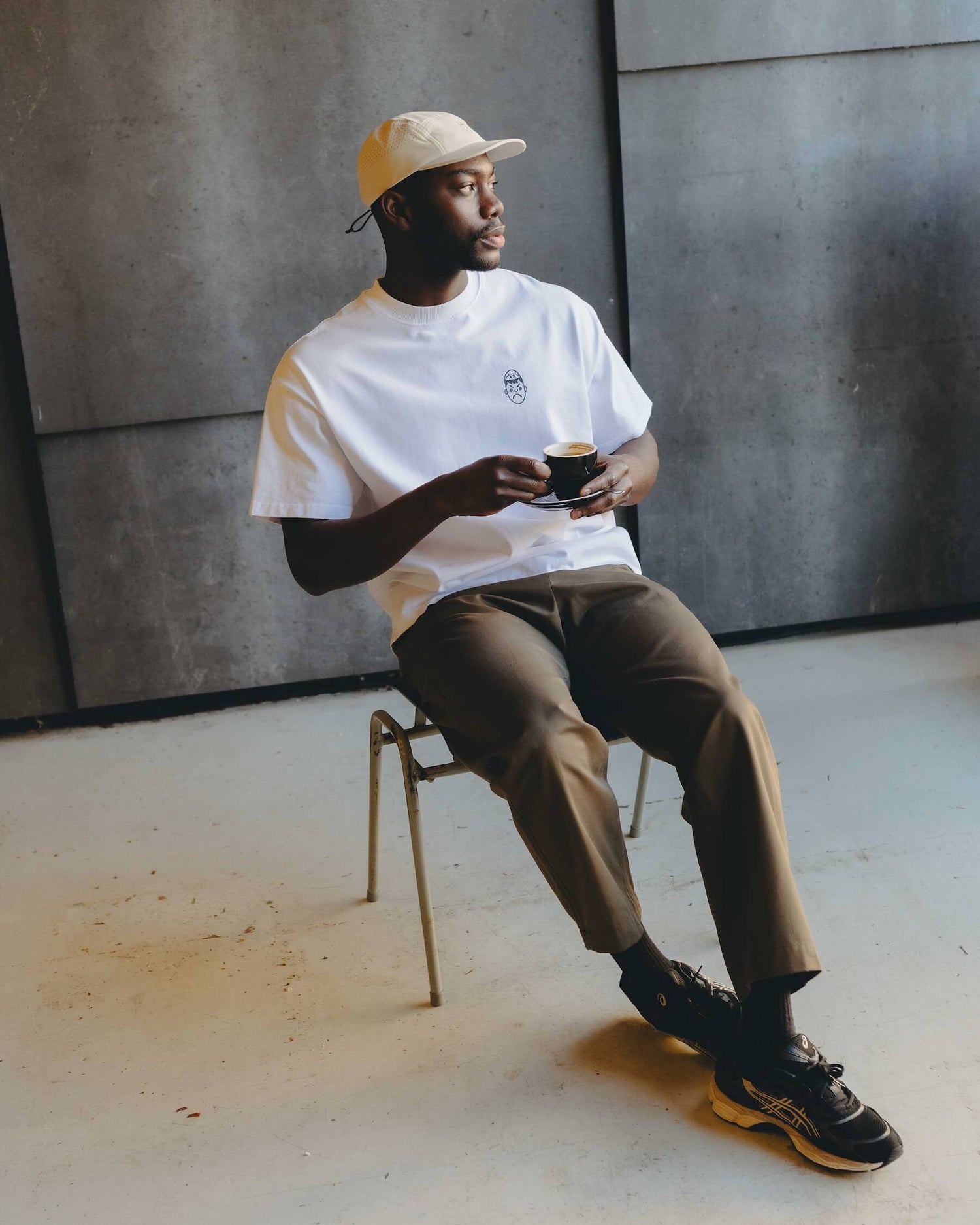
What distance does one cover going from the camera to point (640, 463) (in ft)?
7.34

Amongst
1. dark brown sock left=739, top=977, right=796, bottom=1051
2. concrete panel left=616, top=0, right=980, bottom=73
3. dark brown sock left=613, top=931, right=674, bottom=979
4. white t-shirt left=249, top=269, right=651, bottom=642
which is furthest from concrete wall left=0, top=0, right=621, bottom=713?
dark brown sock left=739, top=977, right=796, bottom=1051

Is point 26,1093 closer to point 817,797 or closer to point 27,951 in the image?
point 27,951

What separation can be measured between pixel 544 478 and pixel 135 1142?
1219mm

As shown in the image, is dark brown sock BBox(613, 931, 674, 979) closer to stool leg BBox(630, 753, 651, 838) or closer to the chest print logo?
stool leg BBox(630, 753, 651, 838)

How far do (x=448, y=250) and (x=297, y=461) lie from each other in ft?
1.59

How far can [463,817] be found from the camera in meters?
2.82

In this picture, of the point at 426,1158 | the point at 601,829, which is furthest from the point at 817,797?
the point at 426,1158

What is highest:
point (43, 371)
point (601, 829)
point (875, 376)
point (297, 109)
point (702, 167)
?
point (297, 109)

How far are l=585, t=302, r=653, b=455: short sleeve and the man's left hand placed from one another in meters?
0.29

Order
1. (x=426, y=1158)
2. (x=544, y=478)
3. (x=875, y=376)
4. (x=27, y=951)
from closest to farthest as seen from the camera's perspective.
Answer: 1. (x=426, y=1158)
2. (x=544, y=478)
3. (x=27, y=951)
4. (x=875, y=376)

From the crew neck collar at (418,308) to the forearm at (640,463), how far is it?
41cm

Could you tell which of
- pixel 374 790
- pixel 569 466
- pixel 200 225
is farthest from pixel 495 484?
pixel 200 225

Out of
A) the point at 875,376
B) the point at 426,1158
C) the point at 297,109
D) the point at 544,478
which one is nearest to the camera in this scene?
the point at 426,1158

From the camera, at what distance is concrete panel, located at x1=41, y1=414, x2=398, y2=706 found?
354 centimetres
